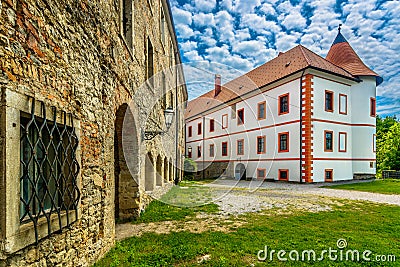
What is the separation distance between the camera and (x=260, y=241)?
466 cm

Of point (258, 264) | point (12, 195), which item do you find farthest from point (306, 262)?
point (12, 195)

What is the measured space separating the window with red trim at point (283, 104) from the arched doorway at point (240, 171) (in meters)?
6.25

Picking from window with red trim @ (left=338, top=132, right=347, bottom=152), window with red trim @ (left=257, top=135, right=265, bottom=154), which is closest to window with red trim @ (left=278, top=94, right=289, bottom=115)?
window with red trim @ (left=257, top=135, right=265, bottom=154)

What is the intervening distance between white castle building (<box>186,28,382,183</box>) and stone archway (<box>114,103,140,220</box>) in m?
12.9

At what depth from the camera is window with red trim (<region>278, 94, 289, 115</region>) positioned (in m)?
17.8

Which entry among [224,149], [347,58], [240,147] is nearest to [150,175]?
[240,147]

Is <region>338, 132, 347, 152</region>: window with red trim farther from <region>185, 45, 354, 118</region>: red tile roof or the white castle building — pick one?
<region>185, 45, 354, 118</region>: red tile roof

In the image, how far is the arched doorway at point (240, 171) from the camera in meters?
22.0

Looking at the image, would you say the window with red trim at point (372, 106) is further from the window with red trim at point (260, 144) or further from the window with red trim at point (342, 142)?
the window with red trim at point (260, 144)

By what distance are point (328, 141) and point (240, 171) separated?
26.3 feet

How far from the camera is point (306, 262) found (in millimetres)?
3809

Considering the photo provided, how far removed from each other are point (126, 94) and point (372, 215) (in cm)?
713

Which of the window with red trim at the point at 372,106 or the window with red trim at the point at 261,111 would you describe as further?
the window with red trim at the point at 261,111

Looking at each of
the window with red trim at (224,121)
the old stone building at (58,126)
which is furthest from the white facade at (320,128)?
the old stone building at (58,126)
